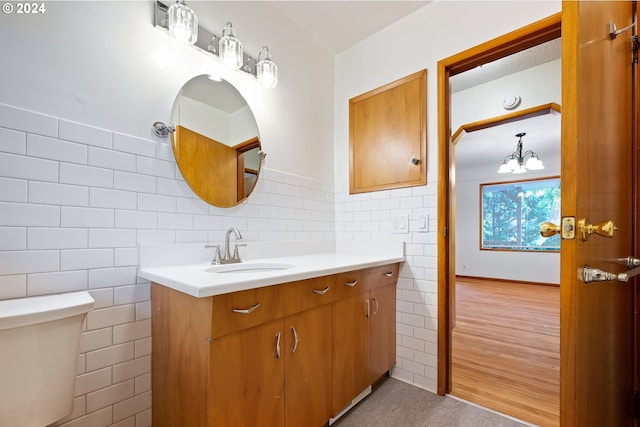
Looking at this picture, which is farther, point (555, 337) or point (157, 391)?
point (555, 337)

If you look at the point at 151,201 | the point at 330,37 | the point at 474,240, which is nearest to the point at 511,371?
the point at 151,201

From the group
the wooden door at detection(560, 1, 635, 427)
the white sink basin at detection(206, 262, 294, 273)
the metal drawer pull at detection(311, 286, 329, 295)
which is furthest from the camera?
the white sink basin at detection(206, 262, 294, 273)

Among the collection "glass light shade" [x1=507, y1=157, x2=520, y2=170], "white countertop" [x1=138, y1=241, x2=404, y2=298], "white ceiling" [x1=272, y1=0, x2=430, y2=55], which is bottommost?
"white countertop" [x1=138, y1=241, x2=404, y2=298]

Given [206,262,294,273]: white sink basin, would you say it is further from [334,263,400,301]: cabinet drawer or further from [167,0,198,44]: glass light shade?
[167,0,198,44]: glass light shade

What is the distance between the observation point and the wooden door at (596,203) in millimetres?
724

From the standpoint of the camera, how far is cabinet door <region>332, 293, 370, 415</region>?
1.47 meters

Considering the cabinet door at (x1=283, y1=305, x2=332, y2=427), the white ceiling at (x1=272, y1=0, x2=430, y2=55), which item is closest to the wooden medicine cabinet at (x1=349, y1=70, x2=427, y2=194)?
the white ceiling at (x1=272, y1=0, x2=430, y2=55)

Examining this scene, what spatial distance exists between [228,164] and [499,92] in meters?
2.54

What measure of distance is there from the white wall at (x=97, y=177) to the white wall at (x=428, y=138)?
1.15 meters

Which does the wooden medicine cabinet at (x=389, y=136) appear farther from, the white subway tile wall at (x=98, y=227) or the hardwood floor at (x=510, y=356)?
the hardwood floor at (x=510, y=356)

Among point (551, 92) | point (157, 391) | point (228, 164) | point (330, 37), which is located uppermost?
point (330, 37)

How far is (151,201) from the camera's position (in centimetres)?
137

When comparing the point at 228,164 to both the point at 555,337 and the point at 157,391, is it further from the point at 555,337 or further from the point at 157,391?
the point at 555,337

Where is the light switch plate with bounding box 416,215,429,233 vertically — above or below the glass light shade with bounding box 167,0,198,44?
below
